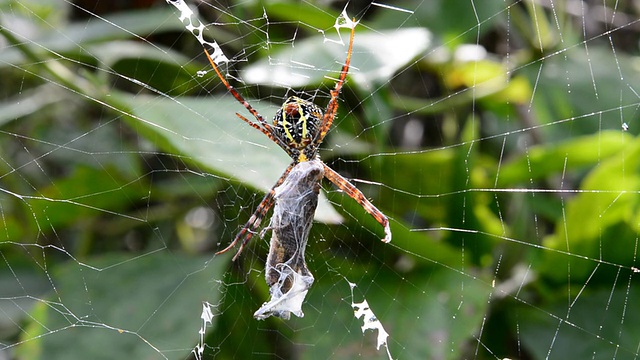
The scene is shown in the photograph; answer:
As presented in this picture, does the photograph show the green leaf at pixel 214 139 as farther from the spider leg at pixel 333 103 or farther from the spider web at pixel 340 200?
the spider leg at pixel 333 103

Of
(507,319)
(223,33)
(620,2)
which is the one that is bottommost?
(507,319)

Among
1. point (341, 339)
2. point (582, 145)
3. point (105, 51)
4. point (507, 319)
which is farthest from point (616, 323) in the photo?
point (105, 51)

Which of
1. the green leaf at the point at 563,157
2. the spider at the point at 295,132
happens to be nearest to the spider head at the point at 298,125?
the spider at the point at 295,132

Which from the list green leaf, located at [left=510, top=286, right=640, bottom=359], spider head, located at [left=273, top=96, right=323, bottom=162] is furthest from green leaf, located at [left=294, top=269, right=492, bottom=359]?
spider head, located at [left=273, top=96, right=323, bottom=162]

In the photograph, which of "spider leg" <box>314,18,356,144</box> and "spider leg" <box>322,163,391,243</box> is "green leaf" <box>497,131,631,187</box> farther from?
"spider leg" <box>314,18,356,144</box>

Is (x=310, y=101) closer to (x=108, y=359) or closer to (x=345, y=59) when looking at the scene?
(x=345, y=59)
